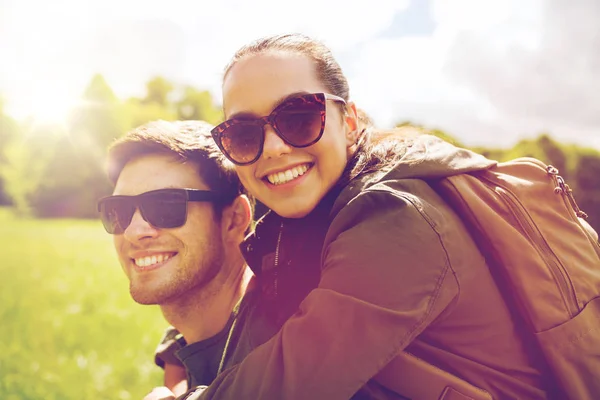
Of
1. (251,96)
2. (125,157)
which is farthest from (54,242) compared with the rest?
(251,96)

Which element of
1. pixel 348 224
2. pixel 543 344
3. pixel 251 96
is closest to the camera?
pixel 543 344

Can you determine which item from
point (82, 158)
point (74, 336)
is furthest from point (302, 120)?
point (82, 158)

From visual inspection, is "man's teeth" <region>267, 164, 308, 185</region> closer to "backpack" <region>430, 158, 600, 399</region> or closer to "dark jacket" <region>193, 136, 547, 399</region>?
"dark jacket" <region>193, 136, 547, 399</region>

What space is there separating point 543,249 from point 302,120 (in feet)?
3.60

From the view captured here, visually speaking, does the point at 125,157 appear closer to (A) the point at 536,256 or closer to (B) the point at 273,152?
(B) the point at 273,152

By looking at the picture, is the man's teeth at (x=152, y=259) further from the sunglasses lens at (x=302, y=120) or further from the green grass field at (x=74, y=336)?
the green grass field at (x=74, y=336)

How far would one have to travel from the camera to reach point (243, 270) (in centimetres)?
315

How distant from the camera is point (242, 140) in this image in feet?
Result: 7.57

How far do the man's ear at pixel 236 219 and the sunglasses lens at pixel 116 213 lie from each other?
0.56 m

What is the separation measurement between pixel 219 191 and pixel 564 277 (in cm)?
194

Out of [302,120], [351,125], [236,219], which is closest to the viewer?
[302,120]

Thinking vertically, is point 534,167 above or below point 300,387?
above

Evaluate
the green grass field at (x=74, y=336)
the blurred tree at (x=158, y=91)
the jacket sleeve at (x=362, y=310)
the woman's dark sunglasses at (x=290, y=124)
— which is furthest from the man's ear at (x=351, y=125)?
the blurred tree at (x=158, y=91)

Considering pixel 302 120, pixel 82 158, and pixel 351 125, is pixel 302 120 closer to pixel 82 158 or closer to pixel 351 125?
pixel 351 125
